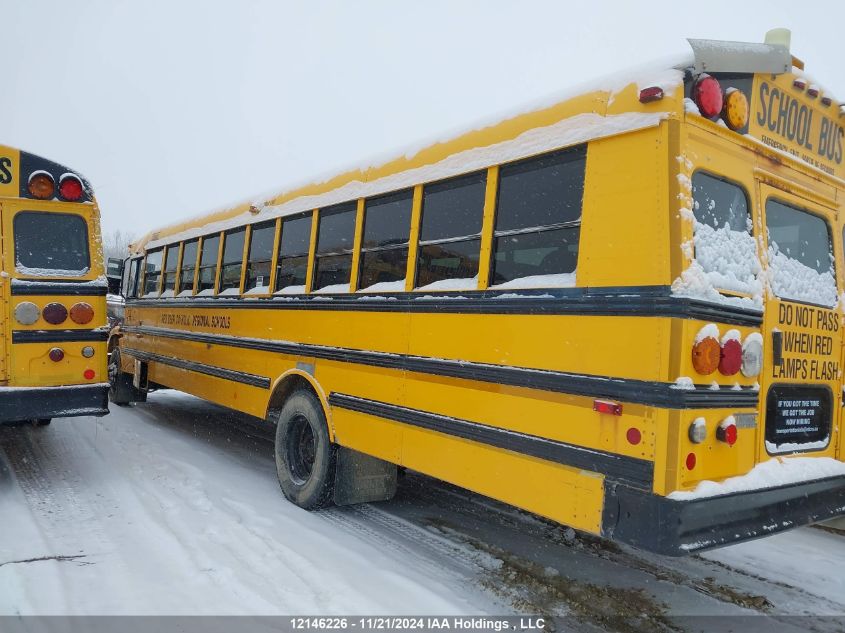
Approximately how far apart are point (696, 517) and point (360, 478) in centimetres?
256

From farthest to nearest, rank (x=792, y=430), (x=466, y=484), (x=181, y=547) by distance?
(x=181, y=547), (x=466, y=484), (x=792, y=430)

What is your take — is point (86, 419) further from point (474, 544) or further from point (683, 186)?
point (683, 186)

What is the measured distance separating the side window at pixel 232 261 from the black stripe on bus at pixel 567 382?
1.79 metres

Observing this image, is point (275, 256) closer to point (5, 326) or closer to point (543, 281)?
point (5, 326)

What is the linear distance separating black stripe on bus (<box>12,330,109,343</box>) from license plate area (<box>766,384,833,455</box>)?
483 cm

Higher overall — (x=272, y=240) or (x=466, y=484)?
(x=272, y=240)

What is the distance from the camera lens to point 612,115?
8.68ft

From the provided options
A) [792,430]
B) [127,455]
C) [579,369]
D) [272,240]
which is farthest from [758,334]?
[127,455]

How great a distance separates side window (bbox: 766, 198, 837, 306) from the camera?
2.97 meters

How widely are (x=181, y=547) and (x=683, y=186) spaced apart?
3280 millimetres

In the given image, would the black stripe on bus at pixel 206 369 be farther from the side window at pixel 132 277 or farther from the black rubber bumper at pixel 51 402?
the black rubber bumper at pixel 51 402

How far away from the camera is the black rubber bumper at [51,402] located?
15.1ft

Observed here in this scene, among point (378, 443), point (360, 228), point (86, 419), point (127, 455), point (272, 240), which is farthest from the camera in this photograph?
point (86, 419)

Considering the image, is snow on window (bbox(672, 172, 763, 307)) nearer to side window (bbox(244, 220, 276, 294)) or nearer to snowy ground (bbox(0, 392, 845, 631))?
snowy ground (bbox(0, 392, 845, 631))
